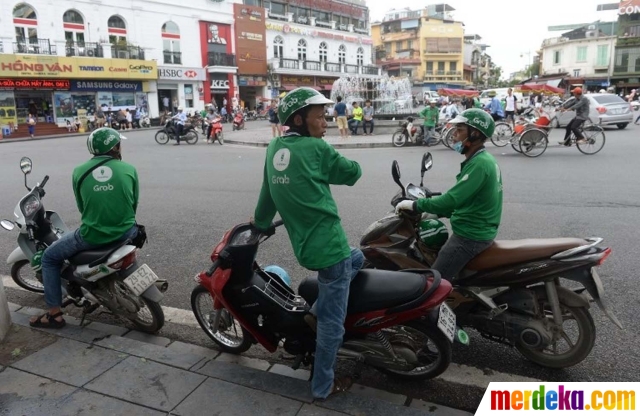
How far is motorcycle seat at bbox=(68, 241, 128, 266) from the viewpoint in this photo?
3641 millimetres

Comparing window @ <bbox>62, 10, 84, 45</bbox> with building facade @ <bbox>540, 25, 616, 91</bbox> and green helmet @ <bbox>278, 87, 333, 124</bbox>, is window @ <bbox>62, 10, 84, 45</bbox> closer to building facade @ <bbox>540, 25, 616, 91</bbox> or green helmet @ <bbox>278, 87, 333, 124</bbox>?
green helmet @ <bbox>278, 87, 333, 124</bbox>

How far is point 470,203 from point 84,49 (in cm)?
3496

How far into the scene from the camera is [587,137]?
12.4 meters

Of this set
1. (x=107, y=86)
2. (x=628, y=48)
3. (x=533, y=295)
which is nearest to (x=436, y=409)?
(x=533, y=295)

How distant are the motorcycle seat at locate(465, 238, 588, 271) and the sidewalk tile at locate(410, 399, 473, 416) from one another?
93 centimetres

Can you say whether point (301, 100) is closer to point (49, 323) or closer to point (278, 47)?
point (49, 323)

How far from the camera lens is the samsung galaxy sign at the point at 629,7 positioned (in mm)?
52219

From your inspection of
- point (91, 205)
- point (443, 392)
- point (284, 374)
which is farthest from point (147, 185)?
point (443, 392)

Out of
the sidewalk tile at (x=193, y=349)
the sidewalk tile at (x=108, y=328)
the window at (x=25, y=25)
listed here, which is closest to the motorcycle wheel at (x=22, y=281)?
the sidewalk tile at (x=108, y=328)

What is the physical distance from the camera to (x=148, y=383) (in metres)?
2.98

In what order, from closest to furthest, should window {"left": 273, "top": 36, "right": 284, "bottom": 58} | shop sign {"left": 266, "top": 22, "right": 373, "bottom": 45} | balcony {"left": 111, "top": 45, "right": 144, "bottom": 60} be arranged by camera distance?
balcony {"left": 111, "top": 45, "right": 144, "bottom": 60}, shop sign {"left": 266, "top": 22, "right": 373, "bottom": 45}, window {"left": 273, "top": 36, "right": 284, "bottom": 58}

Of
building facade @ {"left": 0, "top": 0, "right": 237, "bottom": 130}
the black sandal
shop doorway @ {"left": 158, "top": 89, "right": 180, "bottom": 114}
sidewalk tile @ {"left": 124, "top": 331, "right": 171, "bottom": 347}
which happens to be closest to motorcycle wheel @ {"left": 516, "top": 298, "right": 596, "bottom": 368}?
sidewalk tile @ {"left": 124, "top": 331, "right": 171, "bottom": 347}

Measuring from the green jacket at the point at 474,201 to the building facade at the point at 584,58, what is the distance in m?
54.9

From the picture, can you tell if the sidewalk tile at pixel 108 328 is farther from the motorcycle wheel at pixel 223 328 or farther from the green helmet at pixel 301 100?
the green helmet at pixel 301 100
